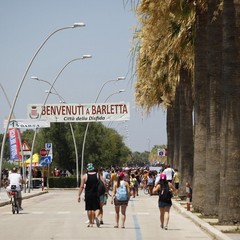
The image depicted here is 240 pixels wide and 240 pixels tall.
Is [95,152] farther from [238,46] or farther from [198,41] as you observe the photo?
[238,46]

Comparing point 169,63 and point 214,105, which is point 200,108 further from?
point 169,63

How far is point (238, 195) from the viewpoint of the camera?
67.2ft

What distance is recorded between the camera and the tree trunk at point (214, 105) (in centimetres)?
2420

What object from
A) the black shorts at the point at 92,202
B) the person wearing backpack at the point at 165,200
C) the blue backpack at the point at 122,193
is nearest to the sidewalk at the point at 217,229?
the person wearing backpack at the point at 165,200

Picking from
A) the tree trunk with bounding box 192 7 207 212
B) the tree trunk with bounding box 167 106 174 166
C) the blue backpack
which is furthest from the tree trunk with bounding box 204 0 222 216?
the tree trunk with bounding box 167 106 174 166

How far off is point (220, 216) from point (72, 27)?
24.6m

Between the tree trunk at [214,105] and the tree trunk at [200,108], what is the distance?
285 centimetres

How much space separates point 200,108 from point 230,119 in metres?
8.10

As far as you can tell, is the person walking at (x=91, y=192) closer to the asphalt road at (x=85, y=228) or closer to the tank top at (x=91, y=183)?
the tank top at (x=91, y=183)

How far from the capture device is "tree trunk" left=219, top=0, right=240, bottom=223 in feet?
67.2

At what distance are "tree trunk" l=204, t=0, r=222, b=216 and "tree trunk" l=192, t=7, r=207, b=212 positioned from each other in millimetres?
2849

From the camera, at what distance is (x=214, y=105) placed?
24375 millimetres

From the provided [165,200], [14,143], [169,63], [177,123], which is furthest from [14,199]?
[14,143]

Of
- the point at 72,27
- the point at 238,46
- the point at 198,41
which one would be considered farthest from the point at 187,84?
the point at 238,46
